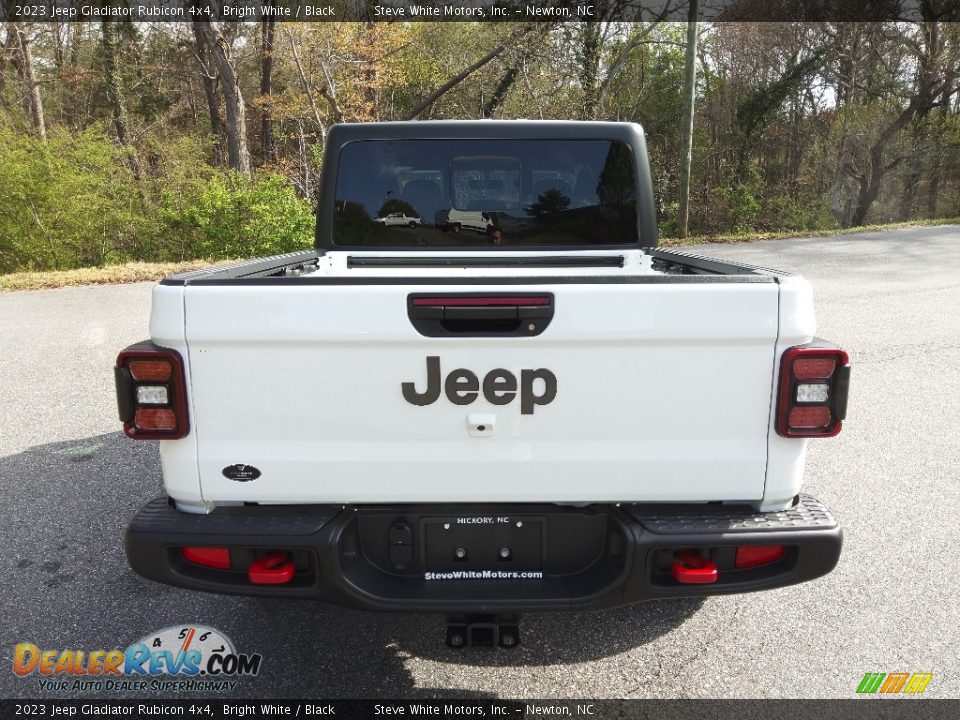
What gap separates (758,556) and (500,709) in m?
1.05

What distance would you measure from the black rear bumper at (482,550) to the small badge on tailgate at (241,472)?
0.43ft

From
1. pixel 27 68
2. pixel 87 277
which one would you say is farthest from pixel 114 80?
pixel 87 277

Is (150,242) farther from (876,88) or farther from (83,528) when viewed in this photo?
(876,88)

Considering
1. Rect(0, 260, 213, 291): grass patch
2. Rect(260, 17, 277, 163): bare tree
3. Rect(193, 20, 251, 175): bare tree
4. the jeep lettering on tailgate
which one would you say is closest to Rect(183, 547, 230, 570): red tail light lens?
the jeep lettering on tailgate

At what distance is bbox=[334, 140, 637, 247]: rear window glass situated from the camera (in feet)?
12.6

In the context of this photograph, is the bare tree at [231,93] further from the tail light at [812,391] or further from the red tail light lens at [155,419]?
the tail light at [812,391]

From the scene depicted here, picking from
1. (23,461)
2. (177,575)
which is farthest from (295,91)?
(177,575)

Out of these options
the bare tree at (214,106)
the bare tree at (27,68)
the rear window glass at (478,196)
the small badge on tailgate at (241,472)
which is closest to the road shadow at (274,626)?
the small badge on tailgate at (241,472)

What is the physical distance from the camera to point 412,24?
2370 cm

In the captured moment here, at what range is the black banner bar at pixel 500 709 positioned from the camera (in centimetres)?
220

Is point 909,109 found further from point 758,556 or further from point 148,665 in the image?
point 148,665

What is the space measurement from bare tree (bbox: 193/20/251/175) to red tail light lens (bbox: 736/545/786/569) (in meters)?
18.6

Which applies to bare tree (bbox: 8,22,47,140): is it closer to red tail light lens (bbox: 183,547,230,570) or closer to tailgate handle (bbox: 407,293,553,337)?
red tail light lens (bbox: 183,547,230,570)

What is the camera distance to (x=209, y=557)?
2.09m
